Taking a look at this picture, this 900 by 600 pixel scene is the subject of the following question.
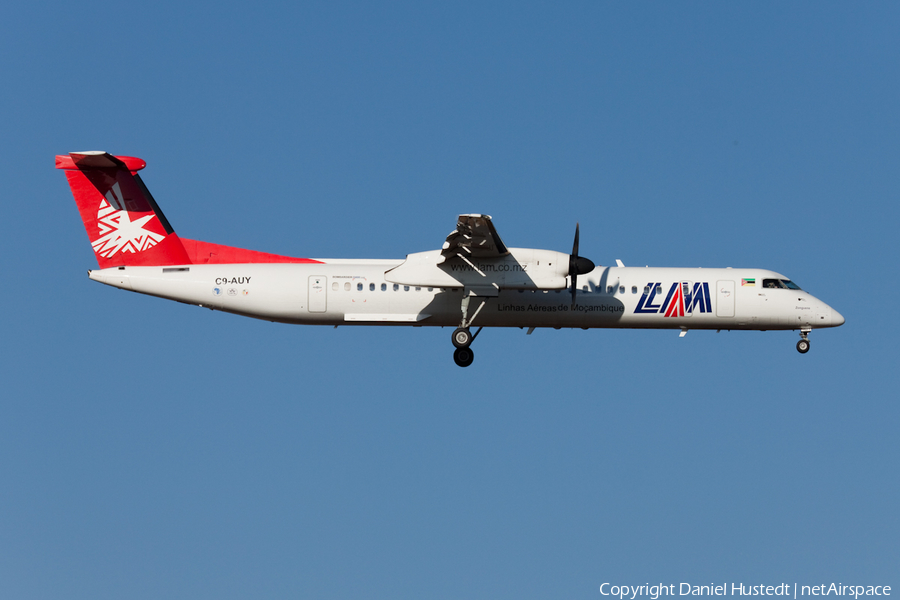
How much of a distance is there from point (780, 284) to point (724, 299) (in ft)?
5.84

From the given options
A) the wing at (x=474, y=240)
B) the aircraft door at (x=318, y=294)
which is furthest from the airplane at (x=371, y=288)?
the wing at (x=474, y=240)

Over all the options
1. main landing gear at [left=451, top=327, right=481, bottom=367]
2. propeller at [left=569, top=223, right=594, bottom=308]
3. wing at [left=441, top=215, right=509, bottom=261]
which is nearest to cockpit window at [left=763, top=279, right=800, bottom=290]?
propeller at [left=569, top=223, right=594, bottom=308]

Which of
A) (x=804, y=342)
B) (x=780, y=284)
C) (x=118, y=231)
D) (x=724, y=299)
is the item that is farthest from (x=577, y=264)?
(x=118, y=231)

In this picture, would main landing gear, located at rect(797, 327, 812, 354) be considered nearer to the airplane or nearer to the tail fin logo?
the airplane

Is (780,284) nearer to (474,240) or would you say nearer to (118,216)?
(474,240)

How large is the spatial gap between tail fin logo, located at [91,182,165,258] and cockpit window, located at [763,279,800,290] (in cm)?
1659

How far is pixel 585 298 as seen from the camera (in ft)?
85.0

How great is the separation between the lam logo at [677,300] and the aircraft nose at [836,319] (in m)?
3.60

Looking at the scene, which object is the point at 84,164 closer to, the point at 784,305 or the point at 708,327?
the point at 708,327

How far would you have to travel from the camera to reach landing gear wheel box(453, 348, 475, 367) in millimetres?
25484

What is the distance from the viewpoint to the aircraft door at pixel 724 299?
2647 centimetres

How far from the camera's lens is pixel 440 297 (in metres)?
25.5

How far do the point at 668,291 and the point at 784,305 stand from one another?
332 centimetres

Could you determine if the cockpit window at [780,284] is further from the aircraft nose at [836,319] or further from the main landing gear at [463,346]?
the main landing gear at [463,346]
